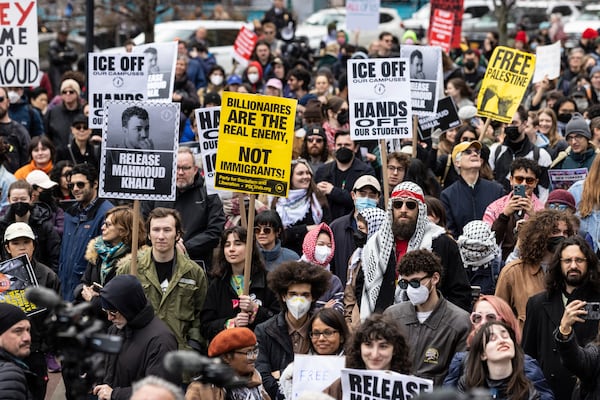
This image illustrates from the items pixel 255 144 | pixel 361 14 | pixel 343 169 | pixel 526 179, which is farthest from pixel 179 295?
pixel 361 14

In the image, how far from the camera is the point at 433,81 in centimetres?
1364

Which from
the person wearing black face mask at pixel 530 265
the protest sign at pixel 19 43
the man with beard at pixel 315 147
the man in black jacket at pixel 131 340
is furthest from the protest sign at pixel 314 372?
the protest sign at pixel 19 43

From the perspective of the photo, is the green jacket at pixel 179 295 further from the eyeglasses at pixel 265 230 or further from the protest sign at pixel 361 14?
the protest sign at pixel 361 14

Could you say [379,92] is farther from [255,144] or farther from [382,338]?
[382,338]

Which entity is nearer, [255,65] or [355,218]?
[355,218]

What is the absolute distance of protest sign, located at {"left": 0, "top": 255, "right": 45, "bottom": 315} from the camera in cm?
947

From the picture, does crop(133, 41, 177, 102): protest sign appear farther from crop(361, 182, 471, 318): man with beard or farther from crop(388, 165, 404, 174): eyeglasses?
crop(361, 182, 471, 318): man with beard

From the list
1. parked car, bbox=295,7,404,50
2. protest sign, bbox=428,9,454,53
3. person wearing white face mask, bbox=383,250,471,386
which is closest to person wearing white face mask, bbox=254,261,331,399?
person wearing white face mask, bbox=383,250,471,386

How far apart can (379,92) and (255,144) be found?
2418mm

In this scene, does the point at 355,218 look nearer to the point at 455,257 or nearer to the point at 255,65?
the point at 455,257

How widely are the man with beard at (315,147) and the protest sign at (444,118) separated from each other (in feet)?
4.06

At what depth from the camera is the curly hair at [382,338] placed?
7293 millimetres

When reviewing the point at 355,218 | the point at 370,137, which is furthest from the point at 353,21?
the point at 355,218

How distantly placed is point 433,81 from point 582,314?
20.3 ft
